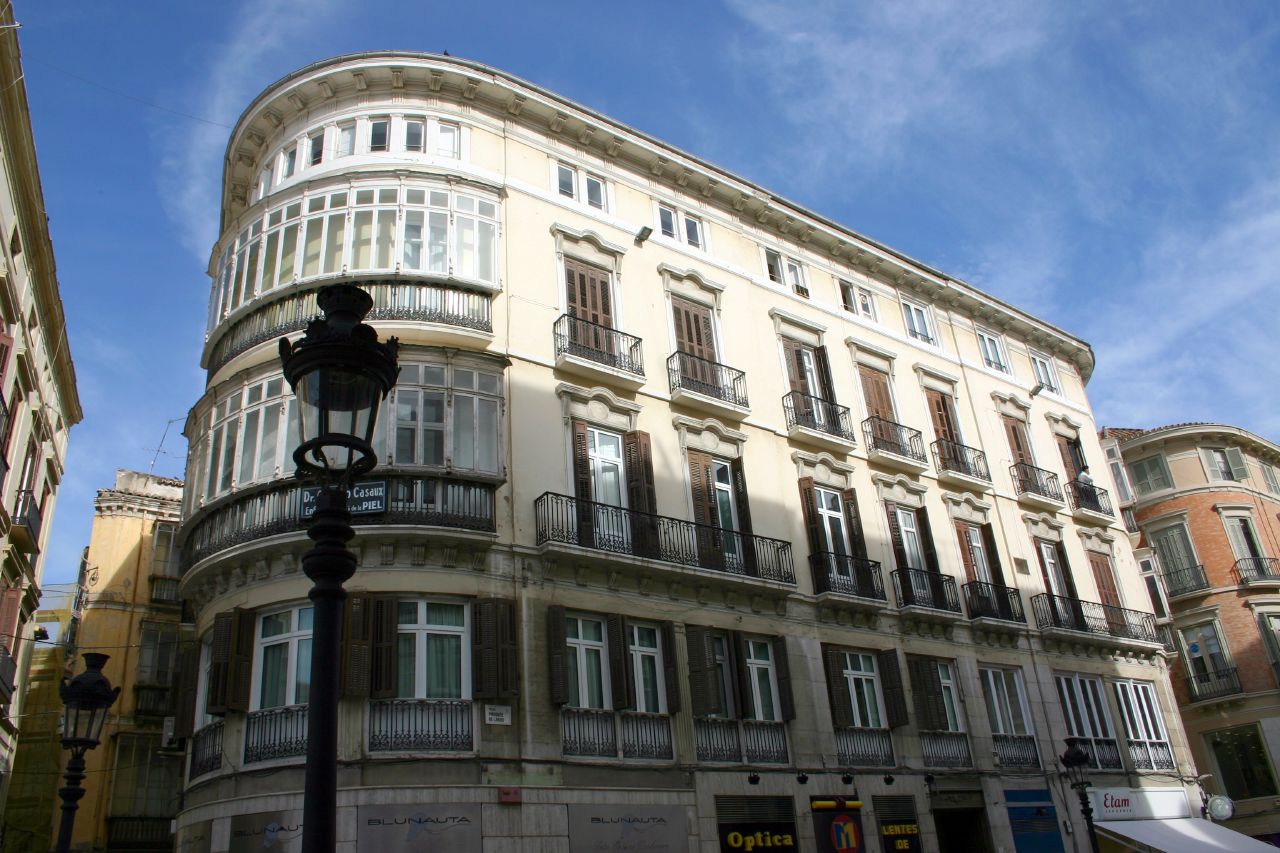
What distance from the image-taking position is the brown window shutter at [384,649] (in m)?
16.3

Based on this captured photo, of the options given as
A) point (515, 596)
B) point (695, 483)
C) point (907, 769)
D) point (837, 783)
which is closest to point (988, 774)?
point (907, 769)

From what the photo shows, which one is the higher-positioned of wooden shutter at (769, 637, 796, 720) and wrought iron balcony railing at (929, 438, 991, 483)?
wrought iron balcony railing at (929, 438, 991, 483)

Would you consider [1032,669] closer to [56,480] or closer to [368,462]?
[368,462]

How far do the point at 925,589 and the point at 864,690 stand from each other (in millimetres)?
3514

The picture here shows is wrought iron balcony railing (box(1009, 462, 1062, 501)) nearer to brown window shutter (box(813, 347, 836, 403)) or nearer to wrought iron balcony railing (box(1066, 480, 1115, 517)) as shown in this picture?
wrought iron balcony railing (box(1066, 480, 1115, 517))

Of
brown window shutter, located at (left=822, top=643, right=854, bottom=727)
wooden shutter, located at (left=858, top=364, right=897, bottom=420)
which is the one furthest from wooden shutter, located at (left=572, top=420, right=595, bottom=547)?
wooden shutter, located at (left=858, top=364, right=897, bottom=420)

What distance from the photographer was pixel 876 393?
27781 millimetres

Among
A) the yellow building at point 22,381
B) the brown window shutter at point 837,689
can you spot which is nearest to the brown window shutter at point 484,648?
the brown window shutter at point 837,689

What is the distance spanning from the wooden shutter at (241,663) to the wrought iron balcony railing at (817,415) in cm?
1269

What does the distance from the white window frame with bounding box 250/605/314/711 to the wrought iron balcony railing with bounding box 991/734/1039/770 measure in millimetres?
16218

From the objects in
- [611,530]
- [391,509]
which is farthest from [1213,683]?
[391,509]

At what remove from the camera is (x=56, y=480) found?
1046 inches

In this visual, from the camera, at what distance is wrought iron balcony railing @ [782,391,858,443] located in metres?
24.7

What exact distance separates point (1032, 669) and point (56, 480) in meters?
25.4
